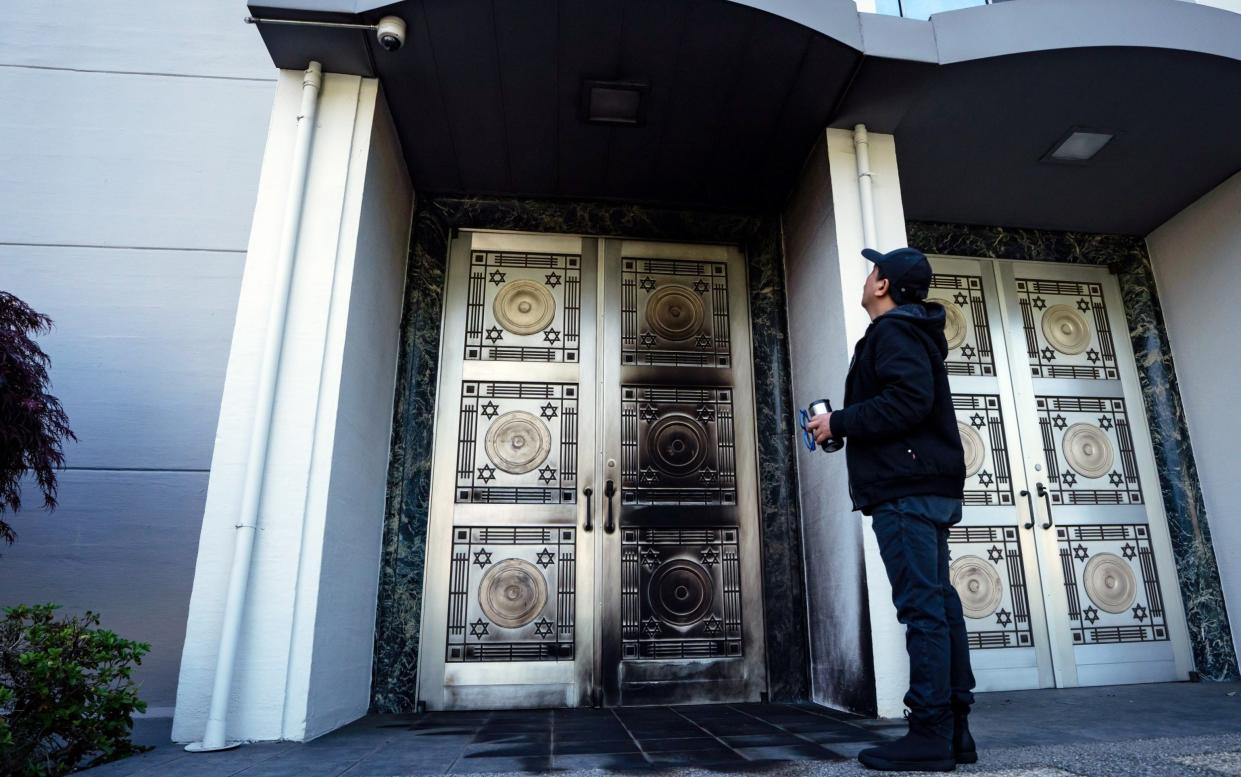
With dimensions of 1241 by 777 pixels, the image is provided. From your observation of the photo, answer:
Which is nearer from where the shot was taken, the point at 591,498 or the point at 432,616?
the point at 432,616

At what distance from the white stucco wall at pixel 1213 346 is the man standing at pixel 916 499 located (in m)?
3.39

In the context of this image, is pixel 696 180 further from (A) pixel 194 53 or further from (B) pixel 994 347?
(A) pixel 194 53

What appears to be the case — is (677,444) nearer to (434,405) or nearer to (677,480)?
(677,480)

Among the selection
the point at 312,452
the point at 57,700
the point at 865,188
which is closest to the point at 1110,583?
the point at 865,188

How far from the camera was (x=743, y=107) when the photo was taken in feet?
12.4

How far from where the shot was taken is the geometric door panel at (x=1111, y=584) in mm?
4320

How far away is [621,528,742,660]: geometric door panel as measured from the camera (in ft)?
13.1

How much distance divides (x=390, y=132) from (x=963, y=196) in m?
3.47

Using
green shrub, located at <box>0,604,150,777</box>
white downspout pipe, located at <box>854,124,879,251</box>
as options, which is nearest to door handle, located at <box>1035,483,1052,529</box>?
white downspout pipe, located at <box>854,124,879,251</box>

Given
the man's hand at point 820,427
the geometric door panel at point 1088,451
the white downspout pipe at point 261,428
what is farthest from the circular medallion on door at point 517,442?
the geometric door panel at point 1088,451

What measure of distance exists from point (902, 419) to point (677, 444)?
7.36 feet

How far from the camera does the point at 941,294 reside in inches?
190

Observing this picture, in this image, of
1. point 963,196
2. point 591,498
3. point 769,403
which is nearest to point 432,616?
point 591,498

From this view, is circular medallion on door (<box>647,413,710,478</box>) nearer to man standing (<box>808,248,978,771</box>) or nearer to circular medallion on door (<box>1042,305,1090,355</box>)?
man standing (<box>808,248,978,771</box>)
